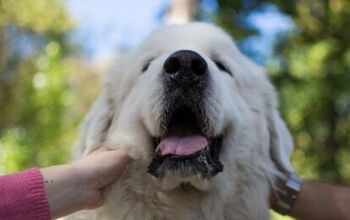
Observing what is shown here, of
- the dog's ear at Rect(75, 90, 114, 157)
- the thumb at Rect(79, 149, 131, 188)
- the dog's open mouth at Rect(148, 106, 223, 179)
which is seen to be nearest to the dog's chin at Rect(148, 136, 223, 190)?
the dog's open mouth at Rect(148, 106, 223, 179)

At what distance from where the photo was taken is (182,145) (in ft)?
7.07

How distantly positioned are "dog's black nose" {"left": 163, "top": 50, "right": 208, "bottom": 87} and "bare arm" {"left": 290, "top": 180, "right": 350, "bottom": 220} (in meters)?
0.85

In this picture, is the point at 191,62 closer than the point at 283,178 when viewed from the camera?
Yes

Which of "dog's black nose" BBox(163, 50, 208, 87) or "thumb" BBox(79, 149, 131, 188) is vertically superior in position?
"dog's black nose" BBox(163, 50, 208, 87)

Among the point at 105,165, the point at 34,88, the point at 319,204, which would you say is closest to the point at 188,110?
the point at 105,165

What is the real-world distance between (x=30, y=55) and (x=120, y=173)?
9.06 meters

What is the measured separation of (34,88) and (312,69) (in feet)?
12.8

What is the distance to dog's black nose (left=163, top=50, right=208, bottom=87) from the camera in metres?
2.08

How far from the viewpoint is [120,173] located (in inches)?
89.8

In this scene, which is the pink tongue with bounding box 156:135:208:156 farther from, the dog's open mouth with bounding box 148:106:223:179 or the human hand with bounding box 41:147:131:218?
the human hand with bounding box 41:147:131:218

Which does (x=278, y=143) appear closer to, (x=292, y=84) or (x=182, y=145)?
(x=182, y=145)

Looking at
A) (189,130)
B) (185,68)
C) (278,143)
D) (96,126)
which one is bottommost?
(278,143)

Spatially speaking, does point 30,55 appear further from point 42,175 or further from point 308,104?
point 42,175

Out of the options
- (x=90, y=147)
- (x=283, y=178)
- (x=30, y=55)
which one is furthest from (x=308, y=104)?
(x=30, y=55)
